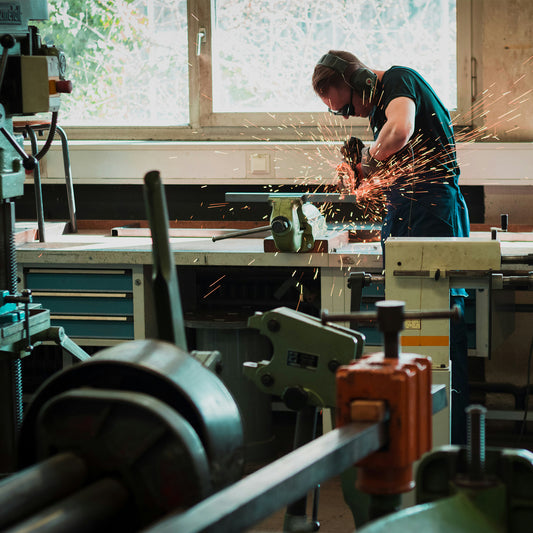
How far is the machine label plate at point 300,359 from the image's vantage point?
5.11 ft

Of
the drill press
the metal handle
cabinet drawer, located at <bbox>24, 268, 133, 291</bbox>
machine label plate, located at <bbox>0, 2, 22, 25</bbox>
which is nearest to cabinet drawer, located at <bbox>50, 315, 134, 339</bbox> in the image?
cabinet drawer, located at <bbox>24, 268, 133, 291</bbox>

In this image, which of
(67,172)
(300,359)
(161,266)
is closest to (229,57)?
(67,172)

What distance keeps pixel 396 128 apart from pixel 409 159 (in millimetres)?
176

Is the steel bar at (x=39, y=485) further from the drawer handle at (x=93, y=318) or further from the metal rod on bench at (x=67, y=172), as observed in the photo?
the metal rod on bench at (x=67, y=172)

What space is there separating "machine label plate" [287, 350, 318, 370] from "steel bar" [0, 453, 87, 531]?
0.68 meters

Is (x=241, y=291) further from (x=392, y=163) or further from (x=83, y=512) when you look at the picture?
(x=83, y=512)

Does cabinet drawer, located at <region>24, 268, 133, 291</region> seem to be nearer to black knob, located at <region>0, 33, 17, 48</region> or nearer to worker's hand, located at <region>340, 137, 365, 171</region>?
worker's hand, located at <region>340, 137, 365, 171</region>

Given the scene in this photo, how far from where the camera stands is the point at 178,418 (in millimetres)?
933

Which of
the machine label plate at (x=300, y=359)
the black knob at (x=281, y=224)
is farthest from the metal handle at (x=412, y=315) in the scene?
the black knob at (x=281, y=224)

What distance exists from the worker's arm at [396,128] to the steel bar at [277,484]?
1.67m

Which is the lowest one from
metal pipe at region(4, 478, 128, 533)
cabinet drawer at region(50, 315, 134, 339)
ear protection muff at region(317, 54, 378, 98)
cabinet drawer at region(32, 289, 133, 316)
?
cabinet drawer at region(50, 315, 134, 339)

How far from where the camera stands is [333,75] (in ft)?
9.27

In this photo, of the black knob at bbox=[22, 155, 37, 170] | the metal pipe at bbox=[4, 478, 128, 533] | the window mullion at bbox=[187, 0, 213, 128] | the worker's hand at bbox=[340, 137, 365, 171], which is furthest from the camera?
the window mullion at bbox=[187, 0, 213, 128]

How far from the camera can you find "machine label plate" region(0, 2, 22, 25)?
2.17 m
